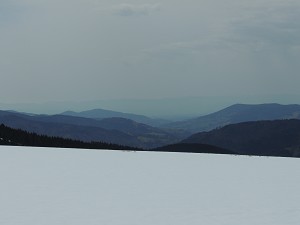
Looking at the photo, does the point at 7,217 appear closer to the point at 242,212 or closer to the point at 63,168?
the point at 242,212

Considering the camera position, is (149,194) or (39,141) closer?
(149,194)

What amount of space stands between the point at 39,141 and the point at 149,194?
114 metres

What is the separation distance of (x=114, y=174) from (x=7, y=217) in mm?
18443

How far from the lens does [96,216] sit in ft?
62.4

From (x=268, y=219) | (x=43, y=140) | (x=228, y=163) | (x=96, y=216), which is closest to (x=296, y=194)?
(x=268, y=219)

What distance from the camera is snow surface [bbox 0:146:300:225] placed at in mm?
18719

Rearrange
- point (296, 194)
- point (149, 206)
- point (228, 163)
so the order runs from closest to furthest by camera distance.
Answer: point (149, 206), point (296, 194), point (228, 163)

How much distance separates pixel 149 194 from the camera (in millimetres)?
25812

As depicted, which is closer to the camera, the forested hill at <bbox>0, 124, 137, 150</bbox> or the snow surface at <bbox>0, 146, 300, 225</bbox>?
the snow surface at <bbox>0, 146, 300, 225</bbox>

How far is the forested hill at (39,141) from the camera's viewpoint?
133500 mm

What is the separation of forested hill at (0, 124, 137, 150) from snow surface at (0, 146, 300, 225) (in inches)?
3526

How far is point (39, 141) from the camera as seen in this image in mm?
136375

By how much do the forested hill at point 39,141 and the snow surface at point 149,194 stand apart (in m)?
89.6

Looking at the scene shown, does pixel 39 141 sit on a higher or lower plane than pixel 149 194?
higher
